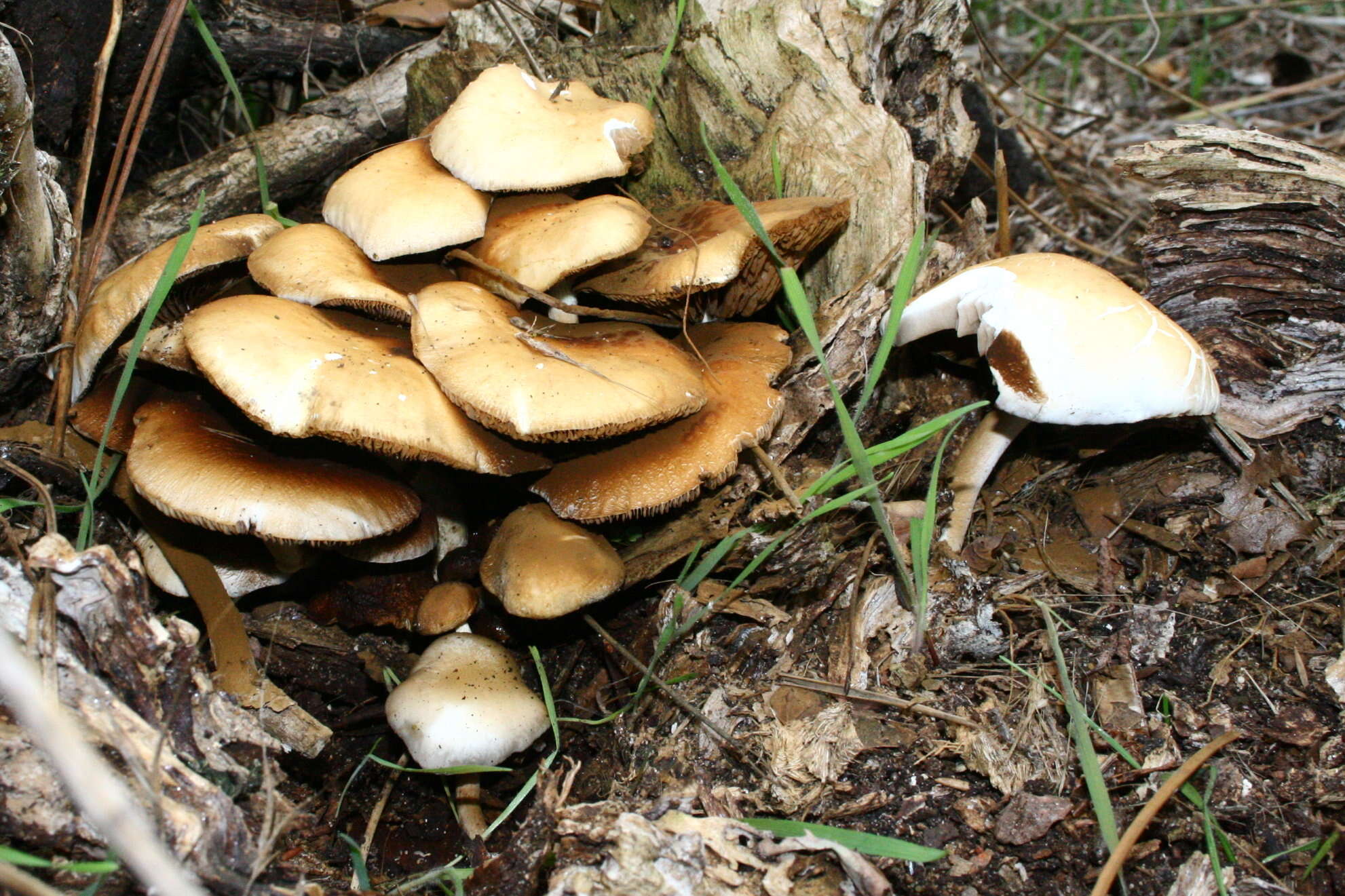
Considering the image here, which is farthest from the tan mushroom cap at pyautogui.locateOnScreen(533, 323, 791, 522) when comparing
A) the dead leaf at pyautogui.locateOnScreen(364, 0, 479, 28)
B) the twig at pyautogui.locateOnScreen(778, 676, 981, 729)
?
the dead leaf at pyautogui.locateOnScreen(364, 0, 479, 28)

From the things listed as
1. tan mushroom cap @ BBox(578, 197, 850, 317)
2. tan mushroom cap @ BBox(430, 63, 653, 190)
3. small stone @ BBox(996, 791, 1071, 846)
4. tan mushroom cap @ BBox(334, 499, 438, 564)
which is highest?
tan mushroom cap @ BBox(430, 63, 653, 190)

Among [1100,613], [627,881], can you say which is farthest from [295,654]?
[1100,613]

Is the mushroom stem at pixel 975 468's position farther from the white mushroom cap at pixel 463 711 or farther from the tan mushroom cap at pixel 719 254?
the white mushroom cap at pixel 463 711

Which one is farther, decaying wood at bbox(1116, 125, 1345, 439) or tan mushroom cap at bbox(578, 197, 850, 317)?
decaying wood at bbox(1116, 125, 1345, 439)

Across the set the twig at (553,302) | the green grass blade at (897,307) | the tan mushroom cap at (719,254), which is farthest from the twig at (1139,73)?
the twig at (553,302)

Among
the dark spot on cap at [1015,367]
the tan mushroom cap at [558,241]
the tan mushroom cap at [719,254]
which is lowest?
the dark spot on cap at [1015,367]

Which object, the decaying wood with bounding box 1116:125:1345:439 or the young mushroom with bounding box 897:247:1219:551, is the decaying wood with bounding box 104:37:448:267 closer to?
the young mushroom with bounding box 897:247:1219:551
